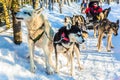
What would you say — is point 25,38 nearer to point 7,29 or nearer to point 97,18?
point 7,29

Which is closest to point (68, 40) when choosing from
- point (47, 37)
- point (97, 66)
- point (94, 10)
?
point (47, 37)

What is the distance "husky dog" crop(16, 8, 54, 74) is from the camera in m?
8.25

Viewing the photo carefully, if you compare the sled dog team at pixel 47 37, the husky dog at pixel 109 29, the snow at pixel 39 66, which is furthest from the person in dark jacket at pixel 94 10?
the sled dog team at pixel 47 37

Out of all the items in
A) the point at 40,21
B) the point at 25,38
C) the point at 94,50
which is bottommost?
the point at 94,50

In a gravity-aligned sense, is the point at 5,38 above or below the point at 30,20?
below

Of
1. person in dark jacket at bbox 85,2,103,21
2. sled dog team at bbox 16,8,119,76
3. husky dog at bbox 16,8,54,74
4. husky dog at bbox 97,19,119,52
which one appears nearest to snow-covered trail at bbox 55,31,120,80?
husky dog at bbox 97,19,119,52

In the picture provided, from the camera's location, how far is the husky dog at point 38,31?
8.25 m

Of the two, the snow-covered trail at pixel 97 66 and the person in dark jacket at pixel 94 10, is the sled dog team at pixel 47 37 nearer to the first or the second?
the snow-covered trail at pixel 97 66

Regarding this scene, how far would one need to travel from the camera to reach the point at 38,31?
336 inches

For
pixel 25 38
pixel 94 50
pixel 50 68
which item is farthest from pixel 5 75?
pixel 94 50

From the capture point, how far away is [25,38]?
36.6 ft

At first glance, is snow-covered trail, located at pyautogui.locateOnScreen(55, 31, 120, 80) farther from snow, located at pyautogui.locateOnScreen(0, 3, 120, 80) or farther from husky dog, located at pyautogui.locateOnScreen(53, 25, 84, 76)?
husky dog, located at pyautogui.locateOnScreen(53, 25, 84, 76)

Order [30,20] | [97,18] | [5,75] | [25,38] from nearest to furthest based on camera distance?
[5,75]
[30,20]
[25,38]
[97,18]

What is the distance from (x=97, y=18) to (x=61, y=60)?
6.74 meters
